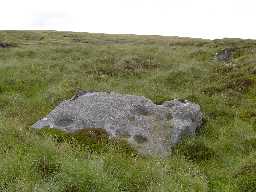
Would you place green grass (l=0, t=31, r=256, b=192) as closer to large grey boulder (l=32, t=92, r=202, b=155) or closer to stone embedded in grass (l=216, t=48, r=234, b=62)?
large grey boulder (l=32, t=92, r=202, b=155)

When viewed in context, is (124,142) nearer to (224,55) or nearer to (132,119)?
(132,119)

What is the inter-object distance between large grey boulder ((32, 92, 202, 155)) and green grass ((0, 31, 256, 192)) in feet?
1.35

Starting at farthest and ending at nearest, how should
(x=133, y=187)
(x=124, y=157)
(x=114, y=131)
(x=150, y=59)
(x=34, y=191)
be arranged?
(x=150, y=59)
(x=114, y=131)
(x=124, y=157)
(x=133, y=187)
(x=34, y=191)

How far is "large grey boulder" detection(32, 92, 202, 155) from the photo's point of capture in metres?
12.7

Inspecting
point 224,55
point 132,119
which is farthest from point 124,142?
point 224,55

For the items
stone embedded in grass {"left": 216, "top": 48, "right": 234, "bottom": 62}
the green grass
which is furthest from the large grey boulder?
stone embedded in grass {"left": 216, "top": 48, "right": 234, "bottom": 62}

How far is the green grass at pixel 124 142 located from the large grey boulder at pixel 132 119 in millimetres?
410

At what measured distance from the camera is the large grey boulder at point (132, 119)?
1269cm

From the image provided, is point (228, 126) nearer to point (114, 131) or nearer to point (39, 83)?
point (114, 131)

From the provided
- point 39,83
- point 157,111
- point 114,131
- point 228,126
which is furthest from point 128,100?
point 39,83

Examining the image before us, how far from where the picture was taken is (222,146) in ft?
42.5

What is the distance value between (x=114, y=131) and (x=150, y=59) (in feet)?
58.3

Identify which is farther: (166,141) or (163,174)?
(166,141)

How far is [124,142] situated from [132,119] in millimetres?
1465
